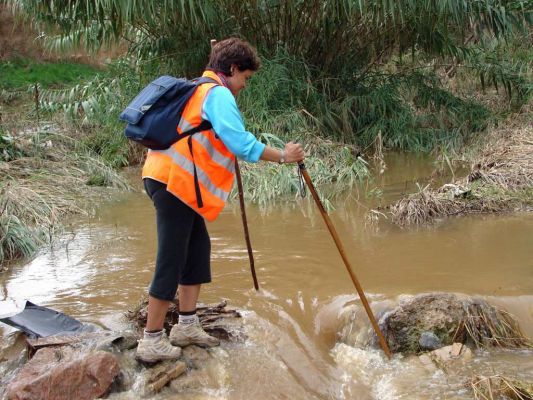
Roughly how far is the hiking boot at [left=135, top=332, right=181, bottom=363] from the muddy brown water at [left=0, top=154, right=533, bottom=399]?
0.72 feet

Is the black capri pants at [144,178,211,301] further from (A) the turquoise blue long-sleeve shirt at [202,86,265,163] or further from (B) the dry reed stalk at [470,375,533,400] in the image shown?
(B) the dry reed stalk at [470,375,533,400]

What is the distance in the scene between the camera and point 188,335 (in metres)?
3.14

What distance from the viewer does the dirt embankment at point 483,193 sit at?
5285 mm

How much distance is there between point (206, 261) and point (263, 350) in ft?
1.74

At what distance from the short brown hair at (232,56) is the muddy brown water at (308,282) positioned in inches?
52.0

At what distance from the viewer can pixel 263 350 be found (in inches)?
128

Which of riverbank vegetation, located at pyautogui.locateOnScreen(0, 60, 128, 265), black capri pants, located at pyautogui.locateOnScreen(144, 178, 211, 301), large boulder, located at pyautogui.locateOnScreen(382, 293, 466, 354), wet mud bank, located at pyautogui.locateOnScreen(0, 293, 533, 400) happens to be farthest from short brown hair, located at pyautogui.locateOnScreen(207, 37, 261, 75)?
riverbank vegetation, located at pyautogui.locateOnScreen(0, 60, 128, 265)

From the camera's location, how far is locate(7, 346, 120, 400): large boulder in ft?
9.04

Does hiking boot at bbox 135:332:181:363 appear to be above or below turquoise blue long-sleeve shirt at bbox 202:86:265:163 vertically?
below

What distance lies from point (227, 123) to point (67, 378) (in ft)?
4.08

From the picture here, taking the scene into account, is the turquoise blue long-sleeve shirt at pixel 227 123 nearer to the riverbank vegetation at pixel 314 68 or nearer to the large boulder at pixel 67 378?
the large boulder at pixel 67 378

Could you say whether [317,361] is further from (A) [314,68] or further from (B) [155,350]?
(A) [314,68]

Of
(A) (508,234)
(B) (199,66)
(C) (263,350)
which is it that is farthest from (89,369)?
(B) (199,66)

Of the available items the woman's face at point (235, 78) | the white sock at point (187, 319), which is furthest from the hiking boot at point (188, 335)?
the woman's face at point (235, 78)
